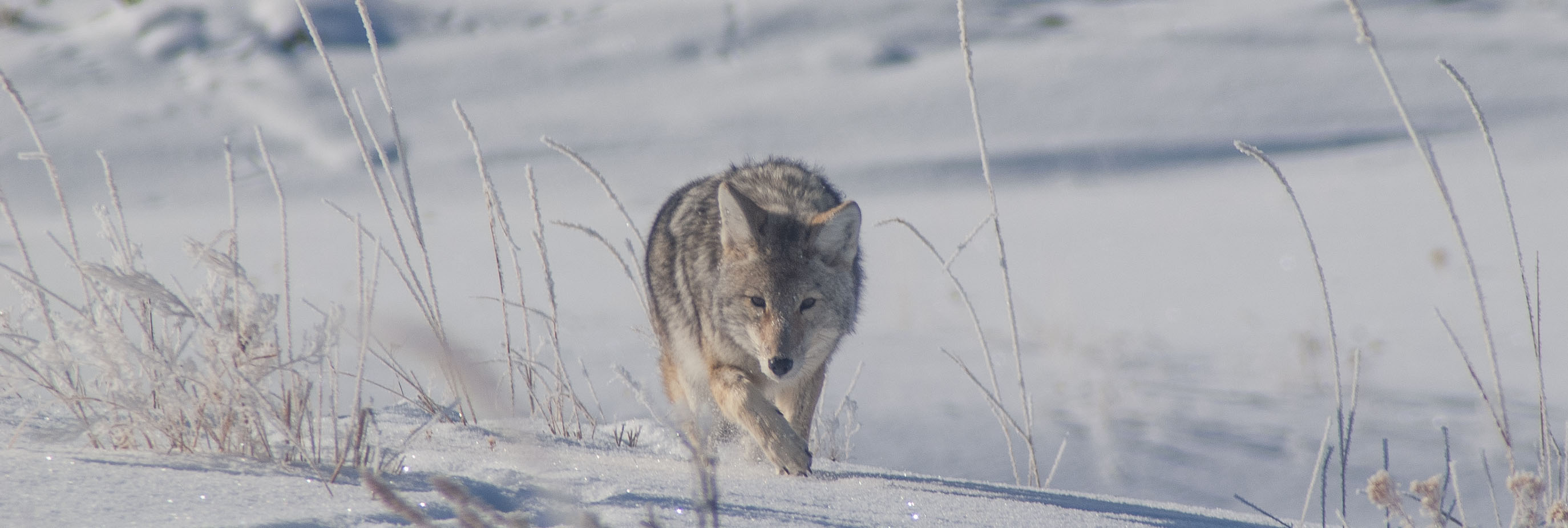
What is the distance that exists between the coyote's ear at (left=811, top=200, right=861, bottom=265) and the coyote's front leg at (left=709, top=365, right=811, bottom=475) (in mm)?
416

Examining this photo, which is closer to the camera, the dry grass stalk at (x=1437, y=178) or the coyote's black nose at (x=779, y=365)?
the dry grass stalk at (x=1437, y=178)

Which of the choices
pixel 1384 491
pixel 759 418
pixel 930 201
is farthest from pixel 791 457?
pixel 930 201

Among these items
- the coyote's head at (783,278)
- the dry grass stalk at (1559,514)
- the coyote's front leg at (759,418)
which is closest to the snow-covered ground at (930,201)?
the coyote's front leg at (759,418)

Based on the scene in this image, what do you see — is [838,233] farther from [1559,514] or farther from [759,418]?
[1559,514]

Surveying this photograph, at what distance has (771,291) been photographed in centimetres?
268

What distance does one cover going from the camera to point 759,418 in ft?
8.16

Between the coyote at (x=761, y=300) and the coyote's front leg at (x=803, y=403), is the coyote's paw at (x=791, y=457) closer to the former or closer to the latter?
the coyote at (x=761, y=300)

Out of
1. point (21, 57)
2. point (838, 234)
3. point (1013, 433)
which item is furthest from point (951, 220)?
point (21, 57)

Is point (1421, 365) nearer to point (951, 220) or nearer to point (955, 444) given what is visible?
point (955, 444)

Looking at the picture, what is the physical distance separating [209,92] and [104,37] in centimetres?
291

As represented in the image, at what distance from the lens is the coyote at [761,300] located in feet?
8.52

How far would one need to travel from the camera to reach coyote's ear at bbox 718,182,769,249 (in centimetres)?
259

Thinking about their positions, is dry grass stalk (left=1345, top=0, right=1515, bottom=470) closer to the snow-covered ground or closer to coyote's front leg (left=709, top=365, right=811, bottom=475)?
the snow-covered ground

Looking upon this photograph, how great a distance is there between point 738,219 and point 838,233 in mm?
302
